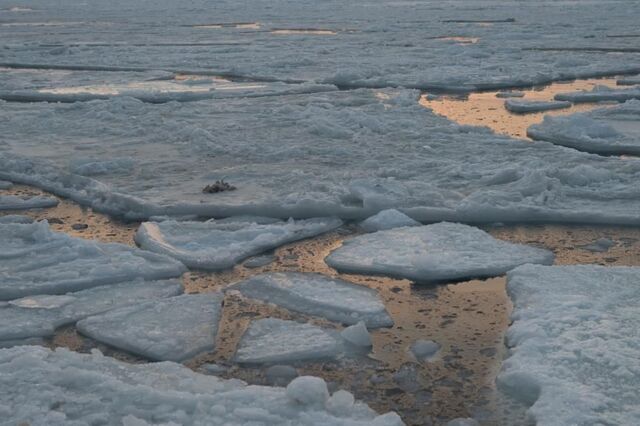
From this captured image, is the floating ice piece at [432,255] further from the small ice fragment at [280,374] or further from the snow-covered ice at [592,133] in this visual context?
the snow-covered ice at [592,133]

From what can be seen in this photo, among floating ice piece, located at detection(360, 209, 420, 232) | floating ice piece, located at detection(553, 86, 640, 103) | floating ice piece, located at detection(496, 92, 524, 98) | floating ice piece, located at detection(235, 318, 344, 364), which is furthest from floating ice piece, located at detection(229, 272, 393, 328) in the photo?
floating ice piece, located at detection(496, 92, 524, 98)

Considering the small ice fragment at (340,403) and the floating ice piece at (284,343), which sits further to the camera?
the floating ice piece at (284,343)

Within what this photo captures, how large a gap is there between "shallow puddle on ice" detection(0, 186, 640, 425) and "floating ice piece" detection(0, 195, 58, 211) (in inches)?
27.0

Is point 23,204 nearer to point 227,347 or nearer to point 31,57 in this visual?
point 227,347

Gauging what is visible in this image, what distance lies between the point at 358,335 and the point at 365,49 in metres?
13.5

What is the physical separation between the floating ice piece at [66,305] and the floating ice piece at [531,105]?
5993mm

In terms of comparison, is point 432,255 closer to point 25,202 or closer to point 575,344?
point 575,344

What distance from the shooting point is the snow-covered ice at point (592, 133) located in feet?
21.7

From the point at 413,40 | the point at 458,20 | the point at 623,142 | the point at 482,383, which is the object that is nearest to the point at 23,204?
the point at 482,383

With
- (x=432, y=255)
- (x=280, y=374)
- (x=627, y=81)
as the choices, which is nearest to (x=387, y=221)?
(x=432, y=255)

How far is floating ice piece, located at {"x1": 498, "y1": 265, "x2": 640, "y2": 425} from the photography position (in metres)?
2.50

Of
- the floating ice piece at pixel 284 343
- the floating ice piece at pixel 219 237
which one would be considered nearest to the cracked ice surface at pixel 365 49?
the floating ice piece at pixel 219 237

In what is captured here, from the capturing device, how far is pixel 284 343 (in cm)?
308

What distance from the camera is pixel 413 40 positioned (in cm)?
1805
